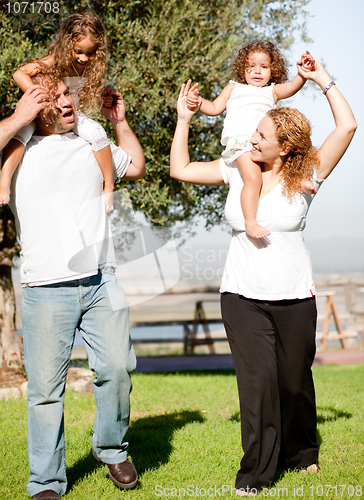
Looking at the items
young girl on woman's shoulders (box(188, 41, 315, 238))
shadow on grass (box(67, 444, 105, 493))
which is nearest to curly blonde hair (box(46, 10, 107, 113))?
young girl on woman's shoulders (box(188, 41, 315, 238))

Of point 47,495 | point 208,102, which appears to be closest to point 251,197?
point 208,102

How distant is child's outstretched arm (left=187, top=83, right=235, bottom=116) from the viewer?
3.36m

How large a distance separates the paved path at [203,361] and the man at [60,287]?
666 cm

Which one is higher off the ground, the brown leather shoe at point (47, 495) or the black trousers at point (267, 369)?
the black trousers at point (267, 369)

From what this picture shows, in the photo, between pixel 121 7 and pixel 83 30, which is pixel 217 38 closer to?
pixel 121 7

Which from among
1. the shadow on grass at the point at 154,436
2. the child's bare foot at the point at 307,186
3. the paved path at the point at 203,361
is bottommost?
the paved path at the point at 203,361

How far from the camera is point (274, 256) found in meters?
3.05

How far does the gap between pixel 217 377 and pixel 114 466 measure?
522cm

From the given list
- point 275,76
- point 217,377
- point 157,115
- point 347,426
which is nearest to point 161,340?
point 217,377

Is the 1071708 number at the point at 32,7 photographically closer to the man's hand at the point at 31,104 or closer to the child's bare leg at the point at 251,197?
the man's hand at the point at 31,104

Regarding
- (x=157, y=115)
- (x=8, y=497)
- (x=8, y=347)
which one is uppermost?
(x=157, y=115)

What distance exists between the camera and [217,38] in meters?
7.16

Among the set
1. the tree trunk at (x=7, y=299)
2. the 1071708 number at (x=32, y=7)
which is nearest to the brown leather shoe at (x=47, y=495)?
the tree trunk at (x=7, y=299)

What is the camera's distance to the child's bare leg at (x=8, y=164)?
2785mm
